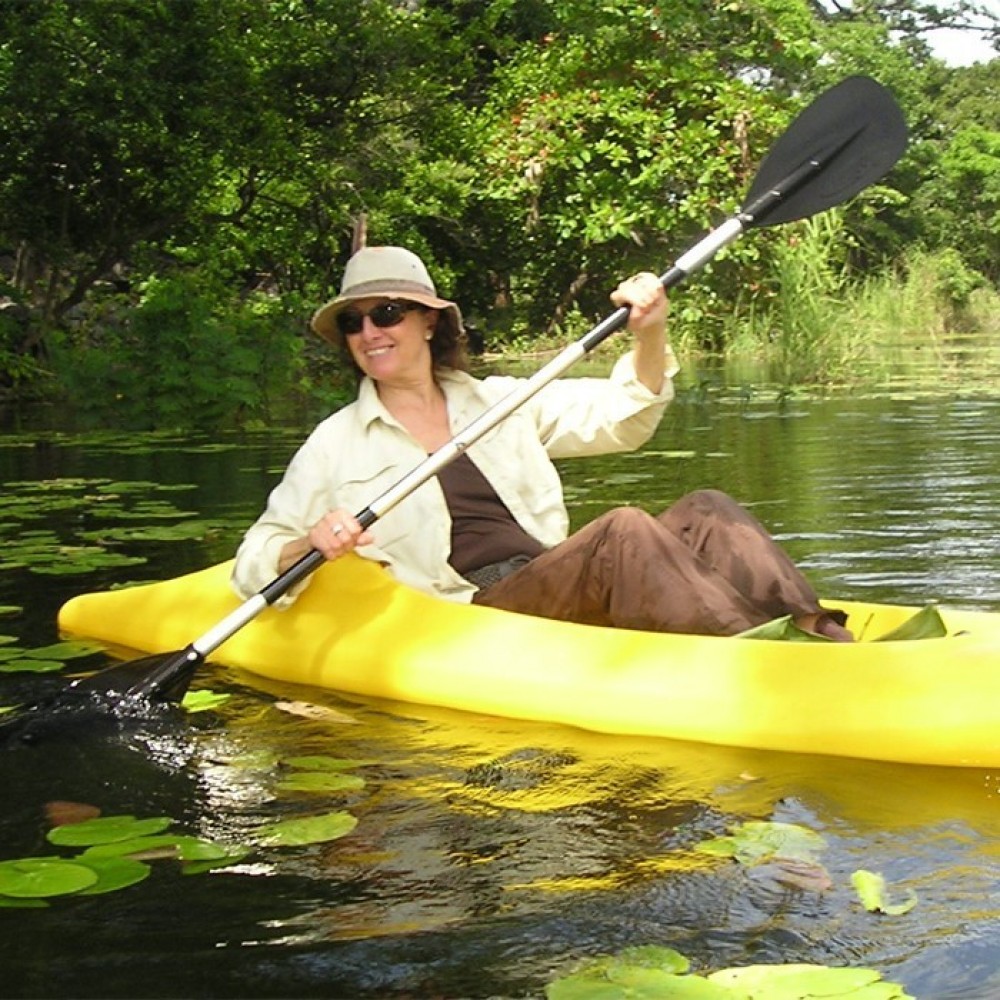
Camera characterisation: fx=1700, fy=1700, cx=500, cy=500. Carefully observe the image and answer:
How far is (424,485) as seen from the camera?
3371 millimetres

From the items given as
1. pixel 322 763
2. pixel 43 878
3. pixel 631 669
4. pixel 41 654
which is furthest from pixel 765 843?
pixel 41 654

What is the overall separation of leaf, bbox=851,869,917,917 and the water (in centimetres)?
2

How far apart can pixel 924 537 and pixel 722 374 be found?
8.60m

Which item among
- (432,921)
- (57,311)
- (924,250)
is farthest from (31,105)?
(924,250)

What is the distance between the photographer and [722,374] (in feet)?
44.6

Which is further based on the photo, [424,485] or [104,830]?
[424,485]

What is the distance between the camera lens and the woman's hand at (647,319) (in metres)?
3.14

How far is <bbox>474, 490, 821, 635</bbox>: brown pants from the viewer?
309 cm

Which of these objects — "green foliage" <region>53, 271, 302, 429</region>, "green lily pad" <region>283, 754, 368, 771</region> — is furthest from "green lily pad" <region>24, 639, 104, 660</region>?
"green foliage" <region>53, 271, 302, 429</region>

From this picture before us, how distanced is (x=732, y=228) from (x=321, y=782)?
58.6 inches

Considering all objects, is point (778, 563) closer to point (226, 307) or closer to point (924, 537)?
point (924, 537)

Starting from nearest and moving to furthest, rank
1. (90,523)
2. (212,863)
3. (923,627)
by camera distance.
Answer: (212,863), (923,627), (90,523)

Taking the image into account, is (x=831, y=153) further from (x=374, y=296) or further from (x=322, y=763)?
(x=322, y=763)

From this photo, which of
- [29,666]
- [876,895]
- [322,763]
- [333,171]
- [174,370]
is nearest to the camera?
[876,895]
